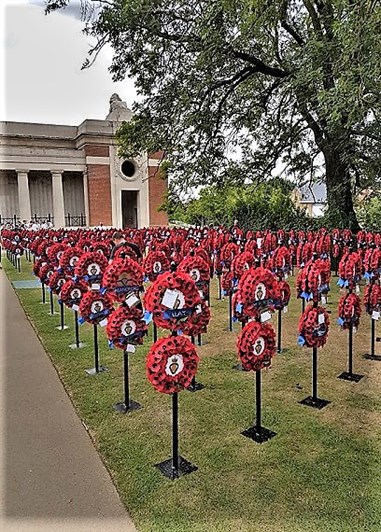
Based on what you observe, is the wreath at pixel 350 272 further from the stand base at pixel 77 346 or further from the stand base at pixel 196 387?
the stand base at pixel 77 346

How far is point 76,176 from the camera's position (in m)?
32.9

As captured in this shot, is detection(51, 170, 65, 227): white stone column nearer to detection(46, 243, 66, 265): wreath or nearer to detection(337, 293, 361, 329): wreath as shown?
detection(46, 243, 66, 265): wreath

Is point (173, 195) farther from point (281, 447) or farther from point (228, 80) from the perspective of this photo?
point (281, 447)

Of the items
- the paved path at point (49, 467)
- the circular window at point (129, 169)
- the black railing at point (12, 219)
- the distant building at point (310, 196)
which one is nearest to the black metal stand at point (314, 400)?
the paved path at point (49, 467)

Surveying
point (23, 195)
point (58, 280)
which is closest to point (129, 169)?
point (23, 195)

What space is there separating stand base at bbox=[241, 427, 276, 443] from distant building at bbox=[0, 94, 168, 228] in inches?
1060

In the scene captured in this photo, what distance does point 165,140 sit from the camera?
10484 mm

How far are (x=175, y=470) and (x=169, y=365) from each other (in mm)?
624

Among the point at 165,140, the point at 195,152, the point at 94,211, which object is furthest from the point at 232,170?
the point at 94,211

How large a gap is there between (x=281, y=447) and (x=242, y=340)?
2.45ft

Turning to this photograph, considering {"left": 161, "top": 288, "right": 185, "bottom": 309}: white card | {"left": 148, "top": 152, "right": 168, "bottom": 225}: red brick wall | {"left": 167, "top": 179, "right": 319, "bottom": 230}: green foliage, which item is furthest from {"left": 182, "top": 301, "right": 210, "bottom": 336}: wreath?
{"left": 148, "top": 152, "right": 168, "bottom": 225}: red brick wall

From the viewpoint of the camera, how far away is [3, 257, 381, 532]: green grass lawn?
2375 millimetres

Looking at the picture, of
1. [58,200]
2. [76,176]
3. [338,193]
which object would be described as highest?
[76,176]

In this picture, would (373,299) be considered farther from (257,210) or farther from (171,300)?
(257,210)
